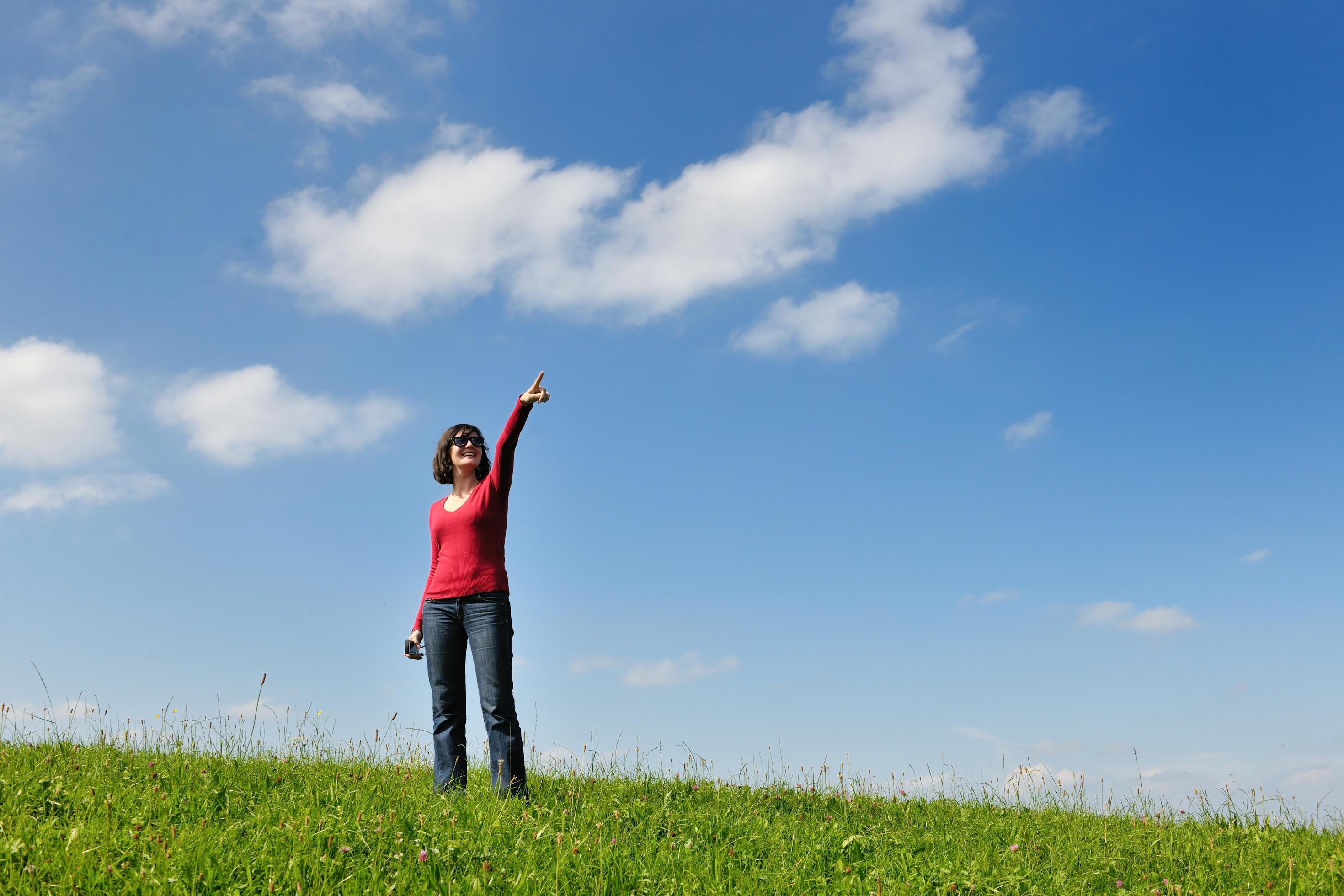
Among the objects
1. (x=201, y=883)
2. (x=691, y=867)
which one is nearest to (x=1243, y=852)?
(x=691, y=867)

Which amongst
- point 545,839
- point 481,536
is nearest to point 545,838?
point 545,839

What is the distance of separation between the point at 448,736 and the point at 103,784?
2468 millimetres

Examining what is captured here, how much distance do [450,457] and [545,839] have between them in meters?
3.46

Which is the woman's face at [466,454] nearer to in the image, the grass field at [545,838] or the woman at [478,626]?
the woman at [478,626]

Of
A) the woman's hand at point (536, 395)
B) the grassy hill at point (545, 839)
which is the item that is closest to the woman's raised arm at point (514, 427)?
the woman's hand at point (536, 395)

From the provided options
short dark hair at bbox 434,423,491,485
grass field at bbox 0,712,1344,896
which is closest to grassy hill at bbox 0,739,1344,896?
grass field at bbox 0,712,1344,896

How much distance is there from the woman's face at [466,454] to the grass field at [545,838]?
8.45ft

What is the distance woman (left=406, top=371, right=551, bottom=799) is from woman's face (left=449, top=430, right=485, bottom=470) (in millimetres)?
270

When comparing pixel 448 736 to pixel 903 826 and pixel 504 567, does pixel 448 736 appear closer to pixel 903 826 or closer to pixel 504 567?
pixel 504 567

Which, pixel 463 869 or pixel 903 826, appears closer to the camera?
pixel 463 869

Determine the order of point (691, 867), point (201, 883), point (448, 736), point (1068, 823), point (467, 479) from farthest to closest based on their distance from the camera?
point (1068, 823) < point (467, 479) < point (448, 736) < point (691, 867) < point (201, 883)

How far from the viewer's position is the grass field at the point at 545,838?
17.1ft

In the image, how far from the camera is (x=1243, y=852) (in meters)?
7.92

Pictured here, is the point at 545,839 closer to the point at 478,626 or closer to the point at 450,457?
the point at 478,626
